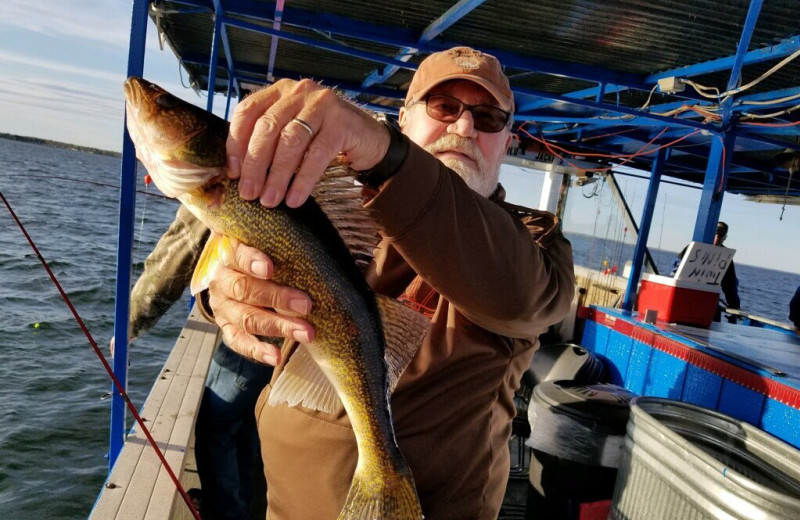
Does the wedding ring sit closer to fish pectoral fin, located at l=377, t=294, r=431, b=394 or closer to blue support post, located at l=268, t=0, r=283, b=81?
fish pectoral fin, located at l=377, t=294, r=431, b=394

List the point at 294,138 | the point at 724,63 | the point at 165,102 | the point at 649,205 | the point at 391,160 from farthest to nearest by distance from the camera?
the point at 649,205, the point at 724,63, the point at 165,102, the point at 391,160, the point at 294,138

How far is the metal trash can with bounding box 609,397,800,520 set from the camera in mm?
2883

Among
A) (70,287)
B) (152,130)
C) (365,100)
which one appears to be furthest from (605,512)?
(70,287)

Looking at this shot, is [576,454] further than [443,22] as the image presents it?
No

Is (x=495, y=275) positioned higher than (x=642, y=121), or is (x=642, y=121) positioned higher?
(x=642, y=121)

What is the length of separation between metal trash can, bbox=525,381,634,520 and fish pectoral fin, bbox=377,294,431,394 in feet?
9.72

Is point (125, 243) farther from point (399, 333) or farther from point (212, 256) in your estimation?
point (399, 333)

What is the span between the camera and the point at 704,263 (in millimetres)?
7113

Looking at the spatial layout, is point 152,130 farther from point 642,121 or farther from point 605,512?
point 642,121

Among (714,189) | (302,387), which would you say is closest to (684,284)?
(714,189)

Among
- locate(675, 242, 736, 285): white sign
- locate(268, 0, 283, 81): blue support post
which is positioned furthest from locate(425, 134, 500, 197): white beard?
locate(675, 242, 736, 285): white sign

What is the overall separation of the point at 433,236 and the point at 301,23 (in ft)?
20.5

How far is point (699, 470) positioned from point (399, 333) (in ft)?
7.80

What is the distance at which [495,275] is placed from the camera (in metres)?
1.57
